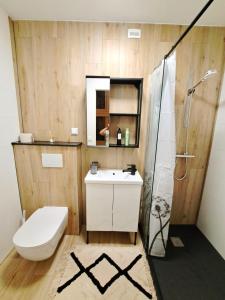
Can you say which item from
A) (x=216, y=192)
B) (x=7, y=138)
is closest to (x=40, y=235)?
(x=7, y=138)

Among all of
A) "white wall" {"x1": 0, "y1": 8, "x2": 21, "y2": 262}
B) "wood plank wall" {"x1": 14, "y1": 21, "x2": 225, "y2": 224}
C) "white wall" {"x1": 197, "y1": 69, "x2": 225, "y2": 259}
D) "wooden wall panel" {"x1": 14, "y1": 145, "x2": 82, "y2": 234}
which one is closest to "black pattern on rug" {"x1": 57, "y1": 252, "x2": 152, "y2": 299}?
"wooden wall panel" {"x1": 14, "y1": 145, "x2": 82, "y2": 234}

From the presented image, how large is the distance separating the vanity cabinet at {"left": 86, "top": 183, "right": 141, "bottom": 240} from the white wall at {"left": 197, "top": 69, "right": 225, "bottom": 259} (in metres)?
0.93

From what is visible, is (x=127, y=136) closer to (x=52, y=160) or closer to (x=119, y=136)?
(x=119, y=136)

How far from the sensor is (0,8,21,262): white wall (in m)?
1.57

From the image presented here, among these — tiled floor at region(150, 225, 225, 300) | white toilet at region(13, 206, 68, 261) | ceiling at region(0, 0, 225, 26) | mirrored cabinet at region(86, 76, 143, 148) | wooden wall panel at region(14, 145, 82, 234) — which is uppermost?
ceiling at region(0, 0, 225, 26)

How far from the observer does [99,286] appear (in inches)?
54.3

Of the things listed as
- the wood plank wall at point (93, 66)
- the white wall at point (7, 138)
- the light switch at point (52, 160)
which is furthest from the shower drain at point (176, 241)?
the white wall at point (7, 138)

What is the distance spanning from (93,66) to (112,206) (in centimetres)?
163

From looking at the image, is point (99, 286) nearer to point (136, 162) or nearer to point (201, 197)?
point (136, 162)

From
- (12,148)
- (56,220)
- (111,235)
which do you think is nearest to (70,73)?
(12,148)

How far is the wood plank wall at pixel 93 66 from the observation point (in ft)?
5.63

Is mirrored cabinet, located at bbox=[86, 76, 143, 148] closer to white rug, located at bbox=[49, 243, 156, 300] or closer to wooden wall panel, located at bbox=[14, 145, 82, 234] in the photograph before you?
wooden wall panel, located at bbox=[14, 145, 82, 234]

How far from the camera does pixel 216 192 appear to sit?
70.6 inches

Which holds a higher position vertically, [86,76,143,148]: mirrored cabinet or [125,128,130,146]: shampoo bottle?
[86,76,143,148]: mirrored cabinet
